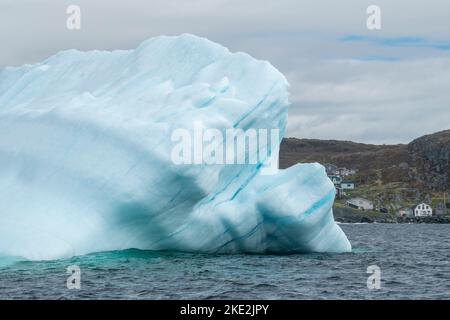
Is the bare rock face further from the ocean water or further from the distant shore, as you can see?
the ocean water

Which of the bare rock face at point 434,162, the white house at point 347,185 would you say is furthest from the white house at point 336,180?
the bare rock face at point 434,162

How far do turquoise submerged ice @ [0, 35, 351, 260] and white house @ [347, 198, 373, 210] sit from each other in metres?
98.9

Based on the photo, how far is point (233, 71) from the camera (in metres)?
29.5

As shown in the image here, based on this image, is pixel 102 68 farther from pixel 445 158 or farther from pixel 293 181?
pixel 445 158

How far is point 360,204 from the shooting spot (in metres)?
130

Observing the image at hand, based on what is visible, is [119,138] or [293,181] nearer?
[119,138]

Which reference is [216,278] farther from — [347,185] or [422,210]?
[347,185]

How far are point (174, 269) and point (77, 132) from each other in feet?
17.0

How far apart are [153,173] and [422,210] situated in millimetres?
104899

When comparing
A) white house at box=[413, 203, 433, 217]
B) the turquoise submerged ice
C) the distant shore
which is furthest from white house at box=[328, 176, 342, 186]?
the turquoise submerged ice

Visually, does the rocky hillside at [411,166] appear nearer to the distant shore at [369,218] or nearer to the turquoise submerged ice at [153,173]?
the distant shore at [369,218]

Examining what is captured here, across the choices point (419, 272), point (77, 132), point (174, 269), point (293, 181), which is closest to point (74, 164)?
point (77, 132)

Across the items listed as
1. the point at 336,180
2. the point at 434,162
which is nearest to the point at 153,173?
the point at 336,180

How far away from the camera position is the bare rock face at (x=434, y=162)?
144 meters
